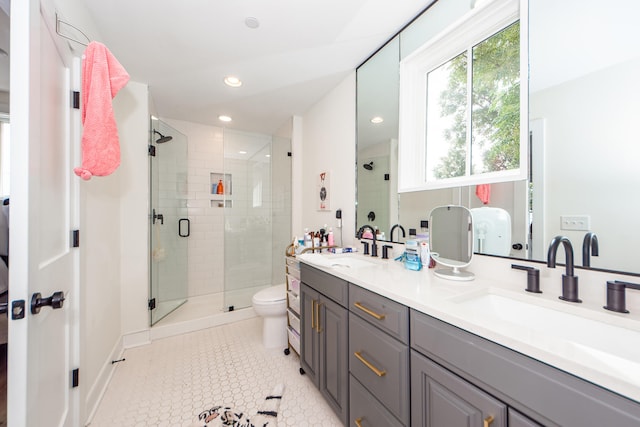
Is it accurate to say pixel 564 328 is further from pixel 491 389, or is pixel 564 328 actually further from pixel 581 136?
pixel 581 136

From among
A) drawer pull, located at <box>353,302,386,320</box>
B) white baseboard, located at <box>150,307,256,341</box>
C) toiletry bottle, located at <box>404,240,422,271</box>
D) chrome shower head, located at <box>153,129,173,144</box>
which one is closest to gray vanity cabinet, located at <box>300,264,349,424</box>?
drawer pull, located at <box>353,302,386,320</box>

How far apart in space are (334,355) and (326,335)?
12cm

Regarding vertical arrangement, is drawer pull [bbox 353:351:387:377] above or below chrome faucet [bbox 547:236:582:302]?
below

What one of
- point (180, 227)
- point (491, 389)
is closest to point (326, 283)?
point (491, 389)

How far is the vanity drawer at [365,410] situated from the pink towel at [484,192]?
1088mm

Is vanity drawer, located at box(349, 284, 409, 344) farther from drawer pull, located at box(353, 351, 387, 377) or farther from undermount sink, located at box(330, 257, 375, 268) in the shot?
undermount sink, located at box(330, 257, 375, 268)

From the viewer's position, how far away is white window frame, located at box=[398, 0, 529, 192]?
3.56 ft

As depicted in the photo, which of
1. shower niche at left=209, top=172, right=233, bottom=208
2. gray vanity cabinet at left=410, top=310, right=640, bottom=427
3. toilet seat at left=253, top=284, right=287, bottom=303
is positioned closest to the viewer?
gray vanity cabinet at left=410, top=310, right=640, bottom=427

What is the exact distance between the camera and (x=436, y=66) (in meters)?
1.58

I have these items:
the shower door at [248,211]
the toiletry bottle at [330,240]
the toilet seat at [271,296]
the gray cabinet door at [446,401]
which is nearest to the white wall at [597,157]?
the gray cabinet door at [446,401]

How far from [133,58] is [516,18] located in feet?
8.46

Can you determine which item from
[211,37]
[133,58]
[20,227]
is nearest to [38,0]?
[20,227]

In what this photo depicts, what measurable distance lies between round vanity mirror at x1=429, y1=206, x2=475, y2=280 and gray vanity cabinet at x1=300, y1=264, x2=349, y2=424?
0.56 meters

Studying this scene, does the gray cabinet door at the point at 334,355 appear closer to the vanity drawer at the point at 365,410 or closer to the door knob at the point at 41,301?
the vanity drawer at the point at 365,410
